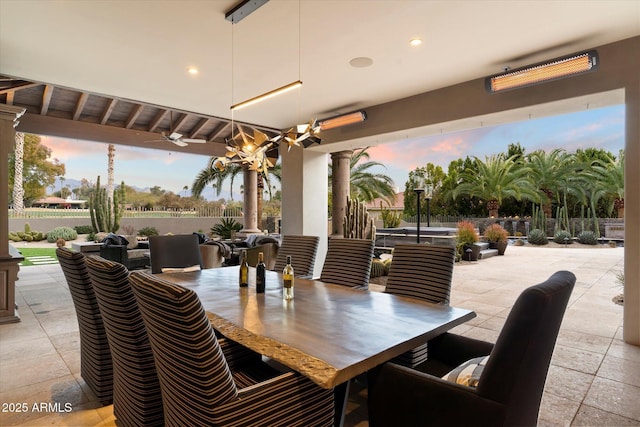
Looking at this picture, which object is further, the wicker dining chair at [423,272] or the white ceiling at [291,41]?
the white ceiling at [291,41]

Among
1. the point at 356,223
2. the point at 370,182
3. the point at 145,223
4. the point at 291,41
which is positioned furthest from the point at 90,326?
the point at 145,223

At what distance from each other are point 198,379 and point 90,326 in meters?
1.51

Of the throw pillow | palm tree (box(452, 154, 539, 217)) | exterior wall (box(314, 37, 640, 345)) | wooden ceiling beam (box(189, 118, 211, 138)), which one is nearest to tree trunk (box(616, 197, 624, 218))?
palm tree (box(452, 154, 539, 217))

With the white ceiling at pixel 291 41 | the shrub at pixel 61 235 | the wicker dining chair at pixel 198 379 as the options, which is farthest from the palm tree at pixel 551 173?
the shrub at pixel 61 235

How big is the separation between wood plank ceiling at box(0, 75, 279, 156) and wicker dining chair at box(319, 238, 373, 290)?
12.6ft

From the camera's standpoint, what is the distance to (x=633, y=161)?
3.21 metres

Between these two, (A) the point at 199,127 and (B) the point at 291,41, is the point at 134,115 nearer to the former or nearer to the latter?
(A) the point at 199,127

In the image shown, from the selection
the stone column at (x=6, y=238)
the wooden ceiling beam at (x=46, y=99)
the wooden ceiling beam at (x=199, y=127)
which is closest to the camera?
the stone column at (x=6, y=238)

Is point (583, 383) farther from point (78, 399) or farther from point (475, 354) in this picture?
point (78, 399)

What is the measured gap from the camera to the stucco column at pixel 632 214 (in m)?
3.18

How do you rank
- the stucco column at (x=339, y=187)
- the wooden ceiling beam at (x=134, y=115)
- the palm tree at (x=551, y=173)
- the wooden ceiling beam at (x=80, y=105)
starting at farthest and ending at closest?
the palm tree at (x=551, y=173), the stucco column at (x=339, y=187), the wooden ceiling beam at (x=134, y=115), the wooden ceiling beam at (x=80, y=105)

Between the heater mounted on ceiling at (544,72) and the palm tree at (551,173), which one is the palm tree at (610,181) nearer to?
the palm tree at (551,173)

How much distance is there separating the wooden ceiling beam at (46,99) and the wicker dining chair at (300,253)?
4.51 meters

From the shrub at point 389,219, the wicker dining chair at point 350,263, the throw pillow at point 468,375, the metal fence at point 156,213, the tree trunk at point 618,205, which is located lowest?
the throw pillow at point 468,375
